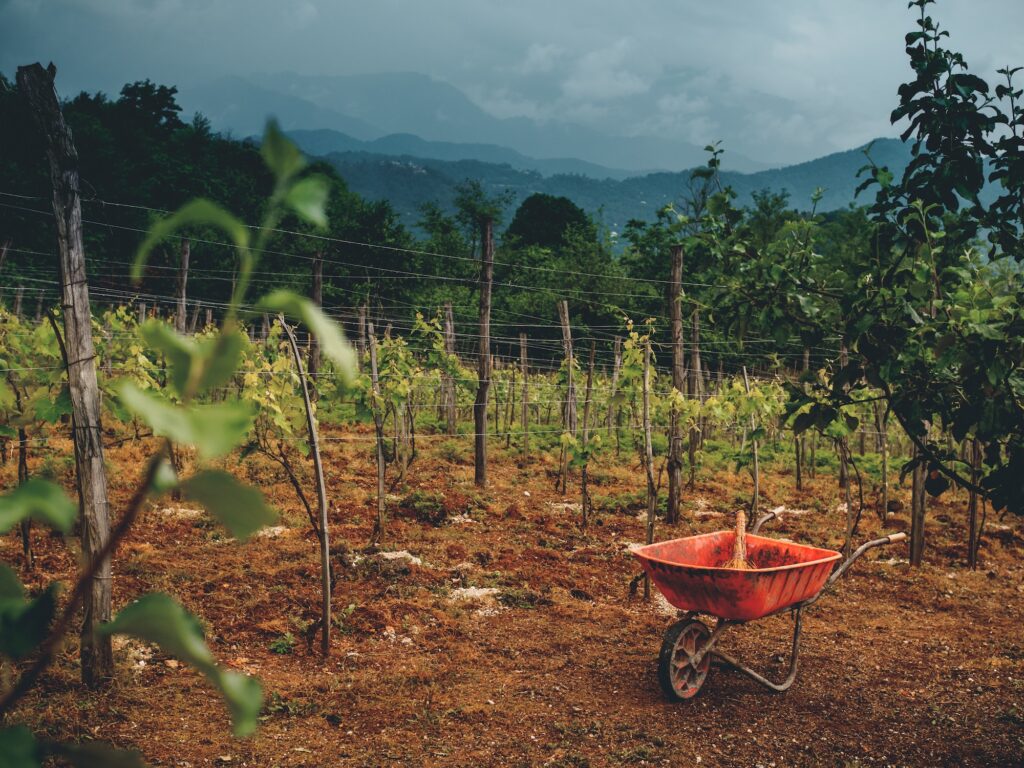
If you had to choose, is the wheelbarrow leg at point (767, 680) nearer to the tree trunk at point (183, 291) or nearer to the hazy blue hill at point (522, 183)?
the tree trunk at point (183, 291)

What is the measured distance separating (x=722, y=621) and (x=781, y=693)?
0.77 meters

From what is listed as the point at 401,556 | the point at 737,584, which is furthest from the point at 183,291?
the point at 737,584

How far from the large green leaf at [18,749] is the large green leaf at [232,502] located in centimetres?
14

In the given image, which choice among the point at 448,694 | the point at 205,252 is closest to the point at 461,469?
the point at 448,694

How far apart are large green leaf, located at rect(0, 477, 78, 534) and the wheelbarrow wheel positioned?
195 inches

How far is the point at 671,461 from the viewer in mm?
9961

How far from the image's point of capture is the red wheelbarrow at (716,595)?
4.61 m

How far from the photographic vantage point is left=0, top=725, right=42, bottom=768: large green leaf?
0.35 meters

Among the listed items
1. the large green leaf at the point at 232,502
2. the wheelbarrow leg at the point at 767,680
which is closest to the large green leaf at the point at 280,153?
the large green leaf at the point at 232,502

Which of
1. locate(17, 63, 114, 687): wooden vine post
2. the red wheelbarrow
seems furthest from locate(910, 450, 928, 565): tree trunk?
locate(17, 63, 114, 687): wooden vine post

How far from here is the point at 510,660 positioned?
223 inches

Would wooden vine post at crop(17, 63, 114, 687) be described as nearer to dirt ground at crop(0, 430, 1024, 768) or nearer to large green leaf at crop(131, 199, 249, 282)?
dirt ground at crop(0, 430, 1024, 768)

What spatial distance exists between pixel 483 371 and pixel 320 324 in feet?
38.2

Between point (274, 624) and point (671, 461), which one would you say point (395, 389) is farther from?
point (274, 624)
